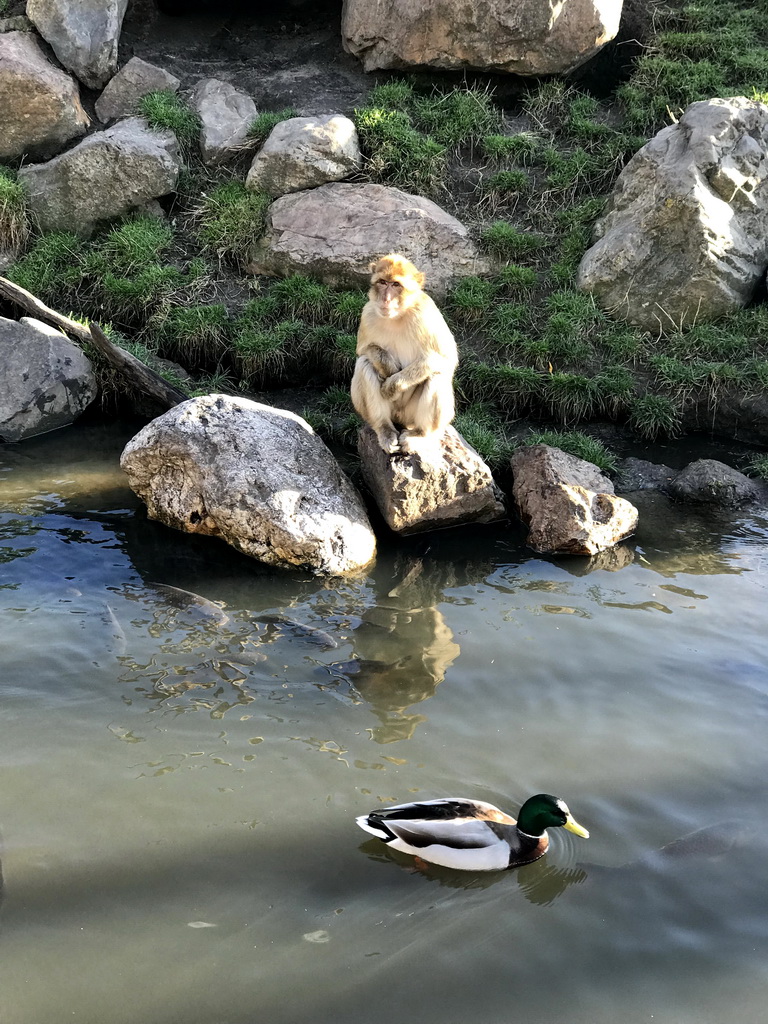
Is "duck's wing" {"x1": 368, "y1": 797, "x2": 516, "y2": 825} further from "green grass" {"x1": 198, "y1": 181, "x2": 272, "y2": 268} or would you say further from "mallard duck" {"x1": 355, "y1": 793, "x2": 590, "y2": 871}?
"green grass" {"x1": 198, "y1": 181, "x2": 272, "y2": 268}

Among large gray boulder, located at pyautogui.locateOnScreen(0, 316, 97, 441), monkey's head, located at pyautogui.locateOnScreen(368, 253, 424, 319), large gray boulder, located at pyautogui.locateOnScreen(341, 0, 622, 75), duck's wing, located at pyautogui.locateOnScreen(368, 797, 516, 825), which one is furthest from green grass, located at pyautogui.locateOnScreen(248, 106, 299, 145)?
duck's wing, located at pyautogui.locateOnScreen(368, 797, 516, 825)

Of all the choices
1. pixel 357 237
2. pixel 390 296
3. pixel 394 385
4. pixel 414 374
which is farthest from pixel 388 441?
pixel 357 237

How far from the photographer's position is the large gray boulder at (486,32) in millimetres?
9484

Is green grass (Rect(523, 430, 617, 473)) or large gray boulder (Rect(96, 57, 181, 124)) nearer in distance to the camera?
green grass (Rect(523, 430, 617, 473))

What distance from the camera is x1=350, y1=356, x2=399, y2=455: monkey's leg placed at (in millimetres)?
6332

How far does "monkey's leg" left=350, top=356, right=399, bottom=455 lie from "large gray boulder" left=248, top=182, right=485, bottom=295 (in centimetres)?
243

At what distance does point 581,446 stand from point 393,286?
2252mm

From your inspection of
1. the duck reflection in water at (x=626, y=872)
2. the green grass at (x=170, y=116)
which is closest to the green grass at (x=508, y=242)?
the green grass at (x=170, y=116)

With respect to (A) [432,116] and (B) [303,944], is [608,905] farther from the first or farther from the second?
(A) [432,116]

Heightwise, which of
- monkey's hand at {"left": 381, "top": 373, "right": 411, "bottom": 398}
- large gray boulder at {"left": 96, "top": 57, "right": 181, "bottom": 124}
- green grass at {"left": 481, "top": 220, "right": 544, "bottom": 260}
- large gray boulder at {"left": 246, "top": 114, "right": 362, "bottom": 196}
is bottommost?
monkey's hand at {"left": 381, "top": 373, "right": 411, "bottom": 398}

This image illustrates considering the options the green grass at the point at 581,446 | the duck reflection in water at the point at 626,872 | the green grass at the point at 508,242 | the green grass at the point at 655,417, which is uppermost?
the green grass at the point at 508,242

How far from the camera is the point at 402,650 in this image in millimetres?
5184

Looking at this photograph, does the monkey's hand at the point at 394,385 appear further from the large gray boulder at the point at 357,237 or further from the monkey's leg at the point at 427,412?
the large gray boulder at the point at 357,237

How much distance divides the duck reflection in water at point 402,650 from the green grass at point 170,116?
580 centimetres
